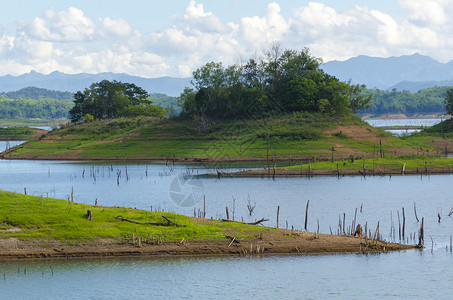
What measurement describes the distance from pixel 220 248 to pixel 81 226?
1009 cm

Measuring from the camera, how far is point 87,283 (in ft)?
122

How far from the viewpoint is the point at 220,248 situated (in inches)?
1693

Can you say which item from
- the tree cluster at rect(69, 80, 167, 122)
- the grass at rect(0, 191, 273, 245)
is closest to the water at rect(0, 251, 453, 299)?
the grass at rect(0, 191, 273, 245)

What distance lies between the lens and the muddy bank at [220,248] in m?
41.6

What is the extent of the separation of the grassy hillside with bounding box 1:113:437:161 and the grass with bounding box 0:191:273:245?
7416cm

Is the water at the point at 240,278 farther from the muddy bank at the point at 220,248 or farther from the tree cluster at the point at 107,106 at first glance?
the tree cluster at the point at 107,106

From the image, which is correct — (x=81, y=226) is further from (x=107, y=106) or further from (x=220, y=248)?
(x=107, y=106)

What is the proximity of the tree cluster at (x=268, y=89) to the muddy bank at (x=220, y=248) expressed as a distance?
100384 mm

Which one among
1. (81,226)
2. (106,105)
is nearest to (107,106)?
(106,105)

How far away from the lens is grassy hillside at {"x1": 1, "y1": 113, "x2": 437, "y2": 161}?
124m

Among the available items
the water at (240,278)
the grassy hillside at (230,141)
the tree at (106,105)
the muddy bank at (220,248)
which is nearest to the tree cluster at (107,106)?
the tree at (106,105)

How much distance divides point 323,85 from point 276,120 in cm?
1417

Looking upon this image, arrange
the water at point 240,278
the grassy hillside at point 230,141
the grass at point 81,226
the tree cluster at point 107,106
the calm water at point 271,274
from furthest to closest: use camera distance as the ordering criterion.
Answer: the tree cluster at point 107,106 < the grassy hillside at point 230,141 < the grass at point 81,226 < the calm water at point 271,274 < the water at point 240,278

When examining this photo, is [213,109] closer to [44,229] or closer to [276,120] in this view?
[276,120]
